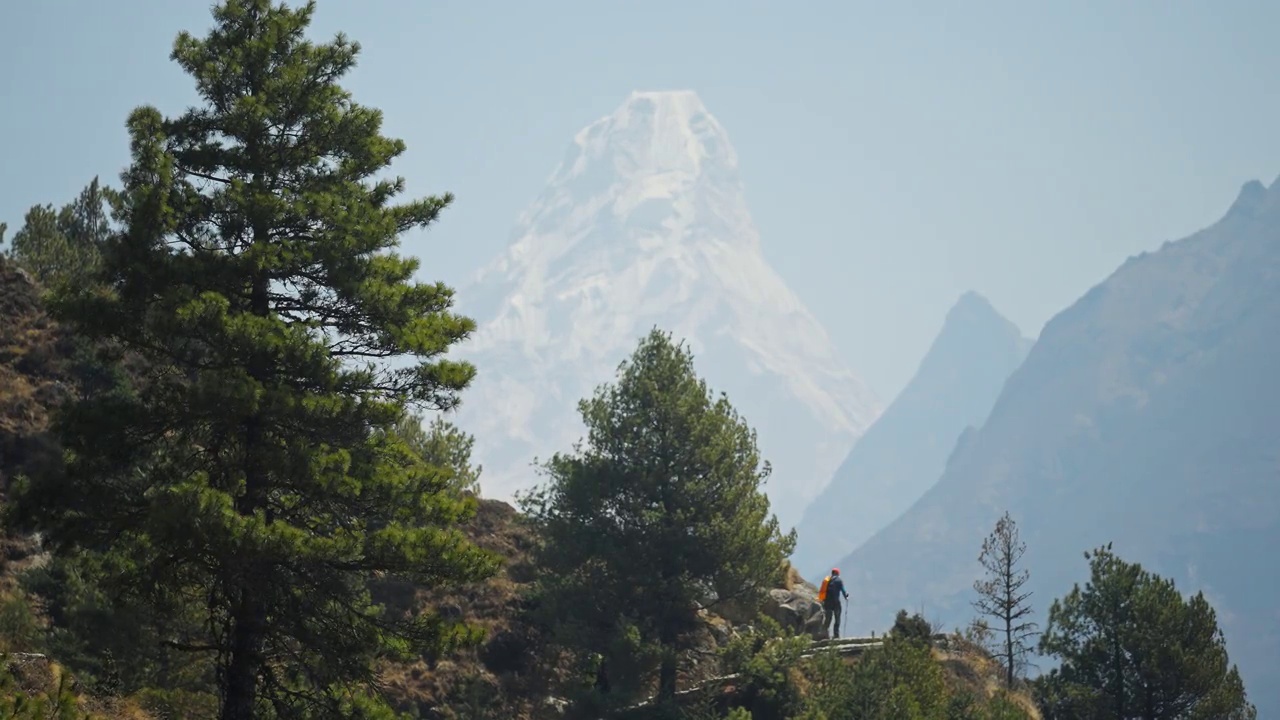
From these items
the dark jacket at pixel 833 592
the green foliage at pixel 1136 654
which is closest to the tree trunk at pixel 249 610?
the green foliage at pixel 1136 654

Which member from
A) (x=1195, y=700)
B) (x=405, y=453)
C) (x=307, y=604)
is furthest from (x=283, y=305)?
(x=1195, y=700)

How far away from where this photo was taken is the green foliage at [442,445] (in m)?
43.4

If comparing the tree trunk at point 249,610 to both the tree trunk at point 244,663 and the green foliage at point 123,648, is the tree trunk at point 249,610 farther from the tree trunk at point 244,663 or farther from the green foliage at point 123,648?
the green foliage at point 123,648

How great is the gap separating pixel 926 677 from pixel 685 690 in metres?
7.27

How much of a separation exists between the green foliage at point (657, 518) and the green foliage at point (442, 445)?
4603mm

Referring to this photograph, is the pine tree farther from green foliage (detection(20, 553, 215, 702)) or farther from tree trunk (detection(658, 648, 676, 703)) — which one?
tree trunk (detection(658, 648, 676, 703))

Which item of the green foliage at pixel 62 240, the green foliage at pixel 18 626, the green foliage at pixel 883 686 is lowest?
the green foliage at pixel 18 626

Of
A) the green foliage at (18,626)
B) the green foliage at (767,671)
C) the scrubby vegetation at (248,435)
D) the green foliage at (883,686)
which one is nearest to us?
the scrubby vegetation at (248,435)

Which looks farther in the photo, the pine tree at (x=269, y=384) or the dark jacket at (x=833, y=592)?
the dark jacket at (x=833, y=592)

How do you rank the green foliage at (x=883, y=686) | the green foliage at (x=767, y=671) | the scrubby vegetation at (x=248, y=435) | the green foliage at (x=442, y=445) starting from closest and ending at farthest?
the scrubby vegetation at (x=248, y=435)
the green foliage at (x=883, y=686)
the green foliage at (x=767, y=671)
the green foliage at (x=442, y=445)

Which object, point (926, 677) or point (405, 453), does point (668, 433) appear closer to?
point (926, 677)

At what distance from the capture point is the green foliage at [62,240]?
140 ft

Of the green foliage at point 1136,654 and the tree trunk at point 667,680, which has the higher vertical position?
the green foliage at point 1136,654

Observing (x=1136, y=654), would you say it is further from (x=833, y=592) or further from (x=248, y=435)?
(x=248, y=435)
